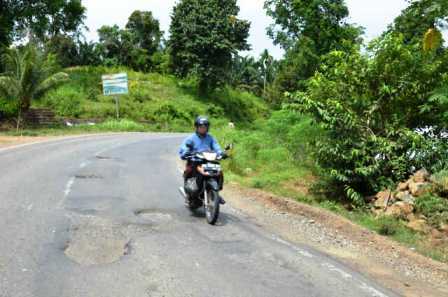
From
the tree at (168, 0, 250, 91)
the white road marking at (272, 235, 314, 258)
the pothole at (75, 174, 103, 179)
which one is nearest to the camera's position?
the white road marking at (272, 235, 314, 258)

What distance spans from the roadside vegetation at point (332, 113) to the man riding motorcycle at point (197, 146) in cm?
364

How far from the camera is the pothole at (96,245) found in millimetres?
6383

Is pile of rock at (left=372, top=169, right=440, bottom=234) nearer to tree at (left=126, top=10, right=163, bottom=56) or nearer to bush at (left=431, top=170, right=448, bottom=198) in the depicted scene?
bush at (left=431, top=170, right=448, bottom=198)

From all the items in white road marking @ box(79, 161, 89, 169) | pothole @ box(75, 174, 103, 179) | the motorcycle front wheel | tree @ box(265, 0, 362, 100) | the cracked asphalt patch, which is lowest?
white road marking @ box(79, 161, 89, 169)

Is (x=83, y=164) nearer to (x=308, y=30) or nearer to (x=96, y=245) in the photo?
(x=96, y=245)

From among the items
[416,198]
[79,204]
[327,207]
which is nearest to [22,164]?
[79,204]

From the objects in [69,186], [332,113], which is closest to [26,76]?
[69,186]

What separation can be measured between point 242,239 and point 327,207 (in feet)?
14.7

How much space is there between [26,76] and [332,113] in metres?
22.8

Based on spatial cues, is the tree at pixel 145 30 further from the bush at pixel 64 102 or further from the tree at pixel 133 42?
the bush at pixel 64 102

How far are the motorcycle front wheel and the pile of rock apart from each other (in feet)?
14.2

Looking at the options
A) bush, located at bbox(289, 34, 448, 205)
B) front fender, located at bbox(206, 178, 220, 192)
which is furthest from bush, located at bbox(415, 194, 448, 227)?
front fender, located at bbox(206, 178, 220, 192)

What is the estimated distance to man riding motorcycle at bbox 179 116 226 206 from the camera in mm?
9031

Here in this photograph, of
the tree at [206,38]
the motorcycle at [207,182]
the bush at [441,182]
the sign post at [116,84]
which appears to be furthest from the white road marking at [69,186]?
the tree at [206,38]
